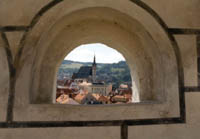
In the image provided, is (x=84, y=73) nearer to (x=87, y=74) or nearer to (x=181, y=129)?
(x=87, y=74)

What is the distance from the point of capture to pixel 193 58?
6.19 feet

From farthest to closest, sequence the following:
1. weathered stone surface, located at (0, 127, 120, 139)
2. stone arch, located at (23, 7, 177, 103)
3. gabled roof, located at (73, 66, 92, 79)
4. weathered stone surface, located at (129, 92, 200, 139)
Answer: gabled roof, located at (73, 66, 92, 79), stone arch, located at (23, 7, 177, 103), weathered stone surface, located at (129, 92, 200, 139), weathered stone surface, located at (0, 127, 120, 139)

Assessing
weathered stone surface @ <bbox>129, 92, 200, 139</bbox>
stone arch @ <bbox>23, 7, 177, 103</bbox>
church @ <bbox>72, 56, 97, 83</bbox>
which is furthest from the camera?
church @ <bbox>72, 56, 97, 83</bbox>

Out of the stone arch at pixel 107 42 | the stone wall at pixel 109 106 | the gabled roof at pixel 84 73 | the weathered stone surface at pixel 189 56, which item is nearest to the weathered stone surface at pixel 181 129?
the stone wall at pixel 109 106

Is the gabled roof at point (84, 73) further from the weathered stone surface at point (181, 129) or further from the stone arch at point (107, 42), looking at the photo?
the weathered stone surface at point (181, 129)

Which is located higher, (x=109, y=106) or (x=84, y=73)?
(x=84, y=73)

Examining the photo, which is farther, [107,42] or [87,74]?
[87,74]

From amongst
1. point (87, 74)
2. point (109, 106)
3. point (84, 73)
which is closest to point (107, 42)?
point (109, 106)

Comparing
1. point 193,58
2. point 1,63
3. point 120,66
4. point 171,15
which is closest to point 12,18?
point 1,63

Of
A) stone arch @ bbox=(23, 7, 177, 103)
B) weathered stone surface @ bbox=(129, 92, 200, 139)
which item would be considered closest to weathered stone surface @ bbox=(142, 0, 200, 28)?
stone arch @ bbox=(23, 7, 177, 103)

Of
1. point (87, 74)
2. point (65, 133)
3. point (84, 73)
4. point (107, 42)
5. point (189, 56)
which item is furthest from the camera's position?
point (84, 73)

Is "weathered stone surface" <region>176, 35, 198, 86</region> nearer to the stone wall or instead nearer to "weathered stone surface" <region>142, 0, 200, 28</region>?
the stone wall

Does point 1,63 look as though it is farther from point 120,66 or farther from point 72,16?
point 120,66

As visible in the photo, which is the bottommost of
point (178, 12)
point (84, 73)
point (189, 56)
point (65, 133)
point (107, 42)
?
point (65, 133)
